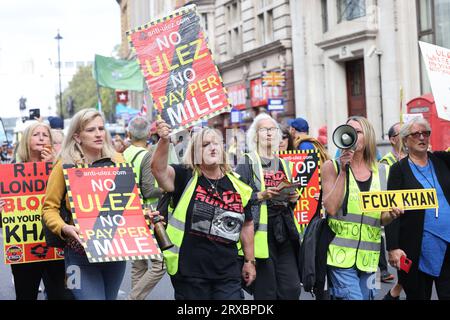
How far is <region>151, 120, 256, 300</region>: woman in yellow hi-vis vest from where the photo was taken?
570 centimetres

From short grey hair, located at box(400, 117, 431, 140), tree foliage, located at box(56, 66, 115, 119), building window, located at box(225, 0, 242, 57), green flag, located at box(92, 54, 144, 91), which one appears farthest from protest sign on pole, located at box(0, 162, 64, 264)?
tree foliage, located at box(56, 66, 115, 119)

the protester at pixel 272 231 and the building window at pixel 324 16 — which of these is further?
the building window at pixel 324 16

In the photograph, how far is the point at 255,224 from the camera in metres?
6.62

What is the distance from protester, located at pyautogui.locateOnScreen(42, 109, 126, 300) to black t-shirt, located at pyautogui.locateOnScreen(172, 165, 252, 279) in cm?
48

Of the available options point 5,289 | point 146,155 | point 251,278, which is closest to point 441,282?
point 251,278

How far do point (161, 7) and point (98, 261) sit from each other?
5051 cm

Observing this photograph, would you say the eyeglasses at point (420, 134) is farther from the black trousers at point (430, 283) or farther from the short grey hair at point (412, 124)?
the black trousers at point (430, 283)

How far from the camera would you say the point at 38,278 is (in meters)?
6.73

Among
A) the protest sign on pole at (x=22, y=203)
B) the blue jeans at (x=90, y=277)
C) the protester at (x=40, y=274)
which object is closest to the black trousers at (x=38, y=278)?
the protester at (x=40, y=274)

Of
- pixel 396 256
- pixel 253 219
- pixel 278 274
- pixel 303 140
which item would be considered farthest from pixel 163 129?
pixel 303 140

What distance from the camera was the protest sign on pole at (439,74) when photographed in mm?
7195

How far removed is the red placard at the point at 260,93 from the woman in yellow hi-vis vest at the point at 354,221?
2678cm

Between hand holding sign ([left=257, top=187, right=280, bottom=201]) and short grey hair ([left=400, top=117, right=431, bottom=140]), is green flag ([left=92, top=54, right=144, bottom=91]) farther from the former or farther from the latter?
hand holding sign ([left=257, top=187, right=280, bottom=201])
